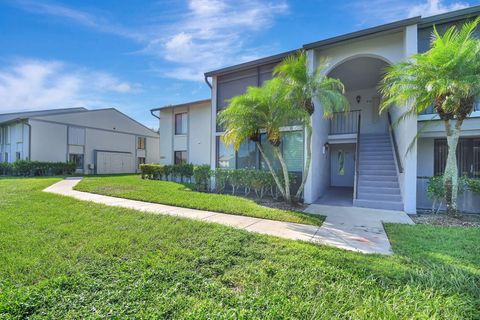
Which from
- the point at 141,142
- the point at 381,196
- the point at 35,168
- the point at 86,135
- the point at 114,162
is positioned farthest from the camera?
the point at 141,142

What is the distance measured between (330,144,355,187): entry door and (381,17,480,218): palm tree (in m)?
6.65

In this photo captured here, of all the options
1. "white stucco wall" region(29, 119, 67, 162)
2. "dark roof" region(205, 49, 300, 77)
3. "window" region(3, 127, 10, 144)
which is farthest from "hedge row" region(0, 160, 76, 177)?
"dark roof" region(205, 49, 300, 77)

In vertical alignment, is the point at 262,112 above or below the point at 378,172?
above

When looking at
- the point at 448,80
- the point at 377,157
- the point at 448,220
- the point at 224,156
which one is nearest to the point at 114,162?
the point at 224,156

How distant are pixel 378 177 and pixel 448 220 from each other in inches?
119

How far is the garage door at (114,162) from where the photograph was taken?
2612 centimetres

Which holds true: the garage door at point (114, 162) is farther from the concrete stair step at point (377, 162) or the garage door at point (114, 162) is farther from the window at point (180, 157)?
the concrete stair step at point (377, 162)

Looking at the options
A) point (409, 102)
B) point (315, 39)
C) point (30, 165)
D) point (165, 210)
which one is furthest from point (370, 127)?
point (30, 165)

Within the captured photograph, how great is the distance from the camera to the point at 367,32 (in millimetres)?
8391

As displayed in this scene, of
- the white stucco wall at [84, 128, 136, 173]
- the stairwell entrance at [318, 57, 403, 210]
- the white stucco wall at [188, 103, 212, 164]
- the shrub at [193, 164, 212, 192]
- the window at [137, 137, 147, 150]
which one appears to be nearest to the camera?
the stairwell entrance at [318, 57, 403, 210]

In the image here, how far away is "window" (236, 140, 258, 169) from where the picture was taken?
37.5 feet

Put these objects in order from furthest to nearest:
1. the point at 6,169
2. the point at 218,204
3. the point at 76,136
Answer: the point at 76,136
the point at 6,169
the point at 218,204

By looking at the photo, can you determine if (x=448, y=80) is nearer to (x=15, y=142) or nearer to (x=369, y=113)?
(x=369, y=113)

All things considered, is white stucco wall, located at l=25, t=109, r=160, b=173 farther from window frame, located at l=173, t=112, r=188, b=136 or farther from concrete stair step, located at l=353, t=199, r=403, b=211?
concrete stair step, located at l=353, t=199, r=403, b=211
